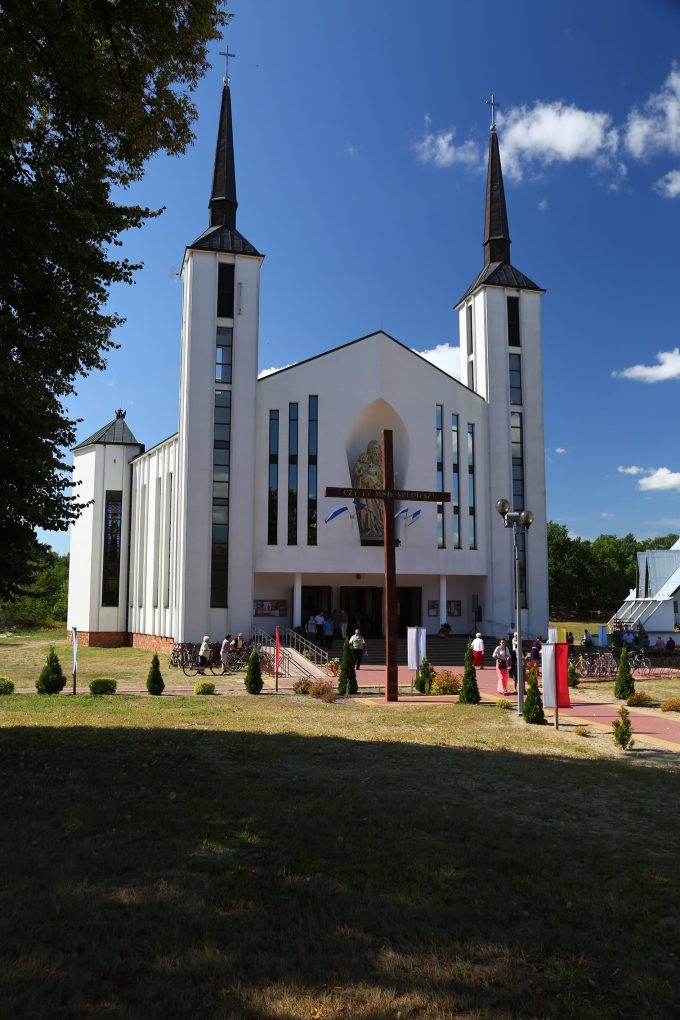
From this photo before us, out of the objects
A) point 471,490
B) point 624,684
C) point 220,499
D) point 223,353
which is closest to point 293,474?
point 220,499

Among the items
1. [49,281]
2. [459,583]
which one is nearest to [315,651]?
[459,583]

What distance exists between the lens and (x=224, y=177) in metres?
36.3

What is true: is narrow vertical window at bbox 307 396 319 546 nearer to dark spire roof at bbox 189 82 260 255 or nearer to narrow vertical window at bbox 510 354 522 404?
dark spire roof at bbox 189 82 260 255

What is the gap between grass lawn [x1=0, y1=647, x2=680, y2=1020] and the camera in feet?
12.6

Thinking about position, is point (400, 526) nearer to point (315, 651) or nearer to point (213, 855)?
point (315, 651)

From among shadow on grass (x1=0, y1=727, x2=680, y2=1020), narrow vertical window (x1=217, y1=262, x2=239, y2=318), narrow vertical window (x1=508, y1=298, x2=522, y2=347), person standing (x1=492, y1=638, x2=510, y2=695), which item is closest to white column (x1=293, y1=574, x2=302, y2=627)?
narrow vertical window (x1=217, y1=262, x2=239, y2=318)

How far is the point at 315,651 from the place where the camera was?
92.6ft

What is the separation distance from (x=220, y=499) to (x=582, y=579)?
63.5 m

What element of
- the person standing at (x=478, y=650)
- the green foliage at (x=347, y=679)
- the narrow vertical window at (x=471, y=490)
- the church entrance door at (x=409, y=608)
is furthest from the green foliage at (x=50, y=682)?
the narrow vertical window at (x=471, y=490)

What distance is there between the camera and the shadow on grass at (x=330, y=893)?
3.84 meters

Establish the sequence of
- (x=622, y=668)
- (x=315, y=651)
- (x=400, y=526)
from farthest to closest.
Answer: (x=400, y=526) → (x=315, y=651) → (x=622, y=668)

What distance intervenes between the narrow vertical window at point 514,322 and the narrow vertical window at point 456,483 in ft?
17.4

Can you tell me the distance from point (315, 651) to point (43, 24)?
2277 centimetres

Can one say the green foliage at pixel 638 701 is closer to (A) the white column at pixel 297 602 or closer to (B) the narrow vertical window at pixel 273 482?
(A) the white column at pixel 297 602
